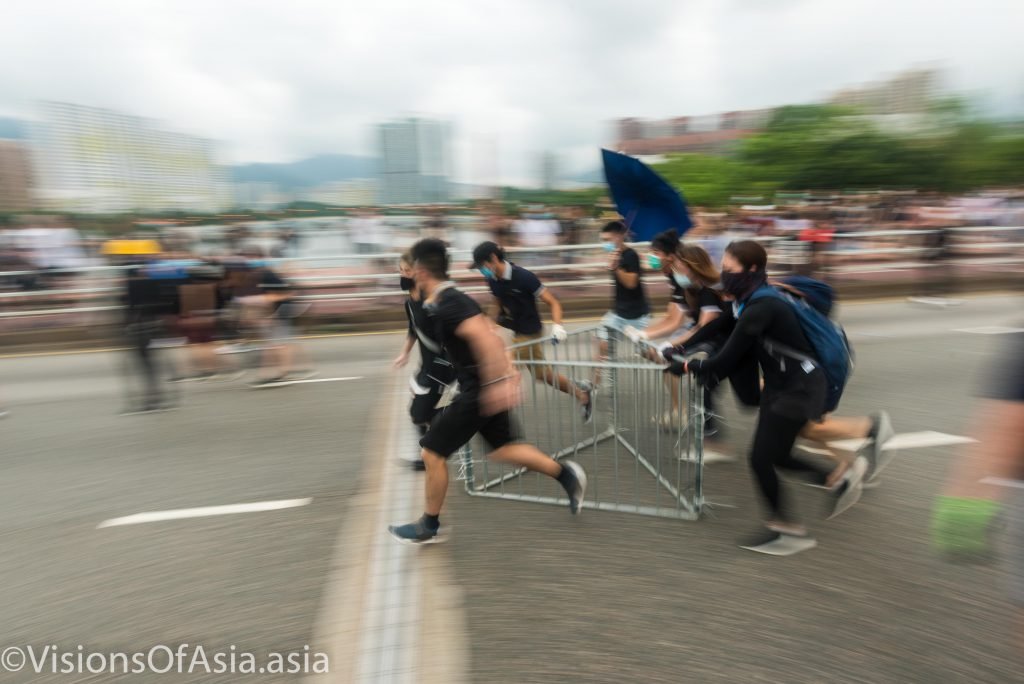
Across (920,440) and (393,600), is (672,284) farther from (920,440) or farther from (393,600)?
(393,600)

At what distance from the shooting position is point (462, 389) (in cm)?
358

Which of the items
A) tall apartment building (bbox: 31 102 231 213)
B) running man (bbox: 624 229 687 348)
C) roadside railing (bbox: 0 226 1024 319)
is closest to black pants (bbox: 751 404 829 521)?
running man (bbox: 624 229 687 348)

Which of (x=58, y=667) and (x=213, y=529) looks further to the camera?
(x=213, y=529)

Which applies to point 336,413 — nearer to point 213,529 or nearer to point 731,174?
point 213,529

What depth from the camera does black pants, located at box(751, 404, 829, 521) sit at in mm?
3340

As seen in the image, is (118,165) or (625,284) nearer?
(625,284)

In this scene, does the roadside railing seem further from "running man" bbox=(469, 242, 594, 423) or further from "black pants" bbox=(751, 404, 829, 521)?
"black pants" bbox=(751, 404, 829, 521)

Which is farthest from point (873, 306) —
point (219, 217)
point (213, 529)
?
point (219, 217)

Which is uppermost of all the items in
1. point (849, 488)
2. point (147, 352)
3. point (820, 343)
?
point (820, 343)

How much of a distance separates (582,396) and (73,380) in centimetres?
757

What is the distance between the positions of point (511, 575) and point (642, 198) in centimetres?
377

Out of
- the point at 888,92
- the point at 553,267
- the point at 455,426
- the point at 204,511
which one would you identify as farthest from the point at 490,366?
the point at 888,92

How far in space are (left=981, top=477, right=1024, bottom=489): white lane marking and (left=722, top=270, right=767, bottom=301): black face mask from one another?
61.2 inches

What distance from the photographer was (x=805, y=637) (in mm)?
2818
